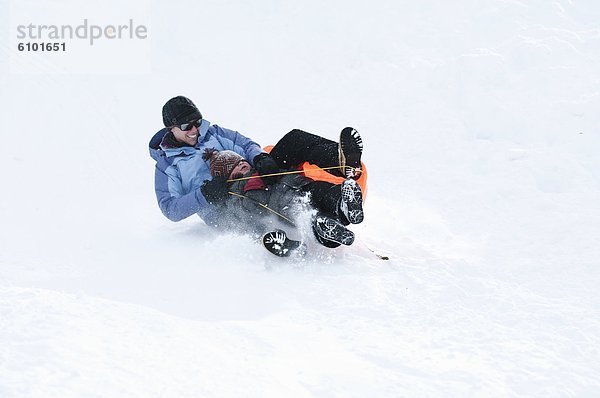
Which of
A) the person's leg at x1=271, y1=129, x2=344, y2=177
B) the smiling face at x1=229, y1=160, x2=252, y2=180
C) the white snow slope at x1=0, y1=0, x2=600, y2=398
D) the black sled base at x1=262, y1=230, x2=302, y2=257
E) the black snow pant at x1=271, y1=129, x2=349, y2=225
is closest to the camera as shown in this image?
the white snow slope at x1=0, y1=0, x2=600, y2=398

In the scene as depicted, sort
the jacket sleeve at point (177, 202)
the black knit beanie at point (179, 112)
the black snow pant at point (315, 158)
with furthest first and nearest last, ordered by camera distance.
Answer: the black knit beanie at point (179, 112), the jacket sleeve at point (177, 202), the black snow pant at point (315, 158)

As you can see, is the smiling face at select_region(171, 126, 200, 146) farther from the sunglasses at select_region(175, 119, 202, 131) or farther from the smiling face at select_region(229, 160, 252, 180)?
the smiling face at select_region(229, 160, 252, 180)

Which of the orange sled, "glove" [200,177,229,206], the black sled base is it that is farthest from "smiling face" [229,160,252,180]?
the black sled base

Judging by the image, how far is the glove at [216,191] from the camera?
375 cm

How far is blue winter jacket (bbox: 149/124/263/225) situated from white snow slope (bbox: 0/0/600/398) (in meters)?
0.19

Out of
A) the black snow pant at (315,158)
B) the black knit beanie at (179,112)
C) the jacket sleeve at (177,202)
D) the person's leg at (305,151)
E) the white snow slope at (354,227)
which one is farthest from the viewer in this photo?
the black knit beanie at (179,112)

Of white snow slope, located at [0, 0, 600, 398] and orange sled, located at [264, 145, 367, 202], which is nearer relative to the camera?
white snow slope, located at [0, 0, 600, 398]

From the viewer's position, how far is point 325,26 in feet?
24.5

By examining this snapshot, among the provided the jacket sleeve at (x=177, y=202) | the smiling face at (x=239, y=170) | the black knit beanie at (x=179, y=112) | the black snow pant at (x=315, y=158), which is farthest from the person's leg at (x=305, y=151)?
the black knit beanie at (x=179, y=112)

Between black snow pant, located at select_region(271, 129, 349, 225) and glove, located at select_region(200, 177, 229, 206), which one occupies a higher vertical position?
black snow pant, located at select_region(271, 129, 349, 225)

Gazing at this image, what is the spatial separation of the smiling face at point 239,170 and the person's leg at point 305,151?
19 centimetres

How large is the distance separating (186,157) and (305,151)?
2.73 ft

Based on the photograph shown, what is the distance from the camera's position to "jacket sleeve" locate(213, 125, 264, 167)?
424 centimetres

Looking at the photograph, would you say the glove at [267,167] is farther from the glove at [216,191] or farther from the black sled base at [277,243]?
the black sled base at [277,243]
